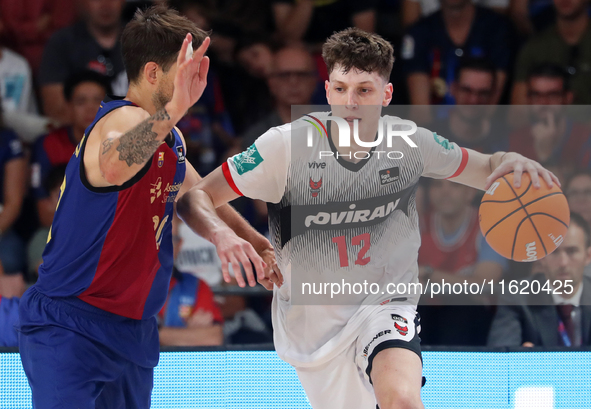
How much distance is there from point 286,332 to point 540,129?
3.12 m

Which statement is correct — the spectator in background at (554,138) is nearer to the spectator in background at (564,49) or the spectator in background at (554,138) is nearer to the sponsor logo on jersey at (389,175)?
the spectator in background at (564,49)

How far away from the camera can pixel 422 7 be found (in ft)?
20.4

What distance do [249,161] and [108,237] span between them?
779 millimetres

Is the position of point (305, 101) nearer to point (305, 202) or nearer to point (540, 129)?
point (540, 129)

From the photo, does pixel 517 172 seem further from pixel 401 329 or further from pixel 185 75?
pixel 185 75

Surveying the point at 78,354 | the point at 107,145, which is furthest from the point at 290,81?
the point at 78,354

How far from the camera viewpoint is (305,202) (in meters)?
3.39

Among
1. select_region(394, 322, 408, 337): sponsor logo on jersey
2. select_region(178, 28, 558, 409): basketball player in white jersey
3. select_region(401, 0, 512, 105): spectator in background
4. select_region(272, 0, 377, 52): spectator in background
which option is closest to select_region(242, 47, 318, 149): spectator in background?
select_region(272, 0, 377, 52): spectator in background

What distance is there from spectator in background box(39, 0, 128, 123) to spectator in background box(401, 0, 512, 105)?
2.64 metres

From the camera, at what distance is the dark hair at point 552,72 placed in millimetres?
5648

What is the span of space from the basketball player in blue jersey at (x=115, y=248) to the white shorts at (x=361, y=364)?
2.61ft

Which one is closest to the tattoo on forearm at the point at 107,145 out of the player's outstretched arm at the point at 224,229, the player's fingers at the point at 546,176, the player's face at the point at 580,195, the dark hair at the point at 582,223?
the player's outstretched arm at the point at 224,229

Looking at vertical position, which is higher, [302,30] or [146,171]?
[302,30]

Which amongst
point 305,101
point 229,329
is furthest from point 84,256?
point 305,101
